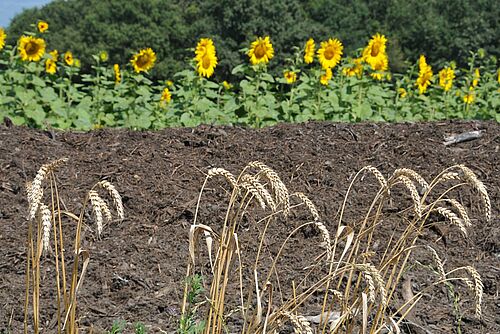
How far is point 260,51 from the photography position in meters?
7.88

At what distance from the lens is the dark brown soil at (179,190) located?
3.72 meters

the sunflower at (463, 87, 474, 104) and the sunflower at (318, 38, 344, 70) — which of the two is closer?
the sunflower at (318, 38, 344, 70)

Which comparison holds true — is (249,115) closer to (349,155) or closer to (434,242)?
(349,155)

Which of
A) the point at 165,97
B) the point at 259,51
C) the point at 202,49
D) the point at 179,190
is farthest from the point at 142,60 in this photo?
the point at 179,190

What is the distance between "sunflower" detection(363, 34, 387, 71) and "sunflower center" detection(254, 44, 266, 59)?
3.41 feet

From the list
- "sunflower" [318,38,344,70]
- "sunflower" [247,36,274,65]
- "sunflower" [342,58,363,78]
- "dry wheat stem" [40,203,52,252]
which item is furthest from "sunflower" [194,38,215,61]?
"dry wheat stem" [40,203,52,252]

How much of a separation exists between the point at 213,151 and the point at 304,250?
127 cm

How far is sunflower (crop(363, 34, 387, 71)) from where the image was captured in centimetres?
832

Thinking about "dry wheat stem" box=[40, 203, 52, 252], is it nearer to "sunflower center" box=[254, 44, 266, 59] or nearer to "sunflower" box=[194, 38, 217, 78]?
"sunflower" box=[194, 38, 217, 78]

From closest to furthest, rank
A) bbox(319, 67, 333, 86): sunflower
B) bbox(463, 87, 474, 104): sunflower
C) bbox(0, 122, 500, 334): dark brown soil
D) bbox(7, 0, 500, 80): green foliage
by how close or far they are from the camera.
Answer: bbox(0, 122, 500, 334): dark brown soil, bbox(319, 67, 333, 86): sunflower, bbox(463, 87, 474, 104): sunflower, bbox(7, 0, 500, 80): green foliage

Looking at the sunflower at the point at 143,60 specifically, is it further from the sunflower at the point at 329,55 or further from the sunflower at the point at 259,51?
the sunflower at the point at 329,55

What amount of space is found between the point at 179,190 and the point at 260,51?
3367mm

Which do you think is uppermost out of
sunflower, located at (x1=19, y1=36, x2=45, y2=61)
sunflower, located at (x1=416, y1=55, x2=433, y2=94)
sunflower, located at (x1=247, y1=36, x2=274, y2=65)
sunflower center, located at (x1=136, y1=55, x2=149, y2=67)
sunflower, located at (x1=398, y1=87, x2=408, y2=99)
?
sunflower, located at (x1=19, y1=36, x2=45, y2=61)

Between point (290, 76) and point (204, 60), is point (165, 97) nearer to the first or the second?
point (204, 60)
